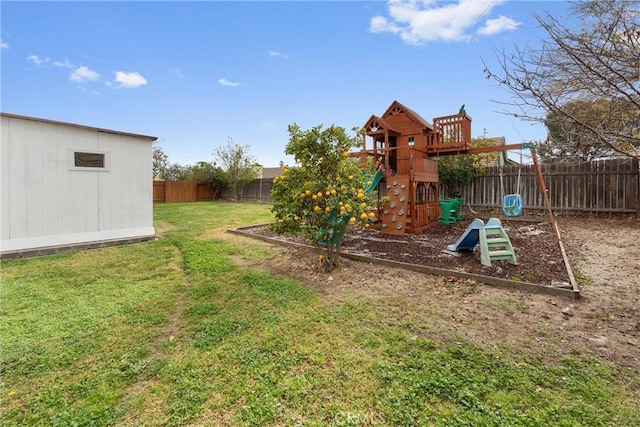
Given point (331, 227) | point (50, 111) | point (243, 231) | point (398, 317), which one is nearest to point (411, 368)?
point (398, 317)

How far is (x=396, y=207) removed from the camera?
25.7 feet

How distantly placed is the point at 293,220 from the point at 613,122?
3654 mm

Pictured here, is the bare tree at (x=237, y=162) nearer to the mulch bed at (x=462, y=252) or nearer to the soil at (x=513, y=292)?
the mulch bed at (x=462, y=252)

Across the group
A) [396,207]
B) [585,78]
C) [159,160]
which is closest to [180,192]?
[159,160]

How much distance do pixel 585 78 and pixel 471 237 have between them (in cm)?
372

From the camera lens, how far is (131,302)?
11.8 ft

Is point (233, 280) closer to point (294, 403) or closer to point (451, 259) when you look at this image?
point (294, 403)

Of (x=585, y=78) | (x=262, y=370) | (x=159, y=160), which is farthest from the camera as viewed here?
(x=159, y=160)

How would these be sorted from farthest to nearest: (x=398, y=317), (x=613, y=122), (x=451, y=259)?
(x=451, y=259) < (x=398, y=317) < (x=613, y=122)
